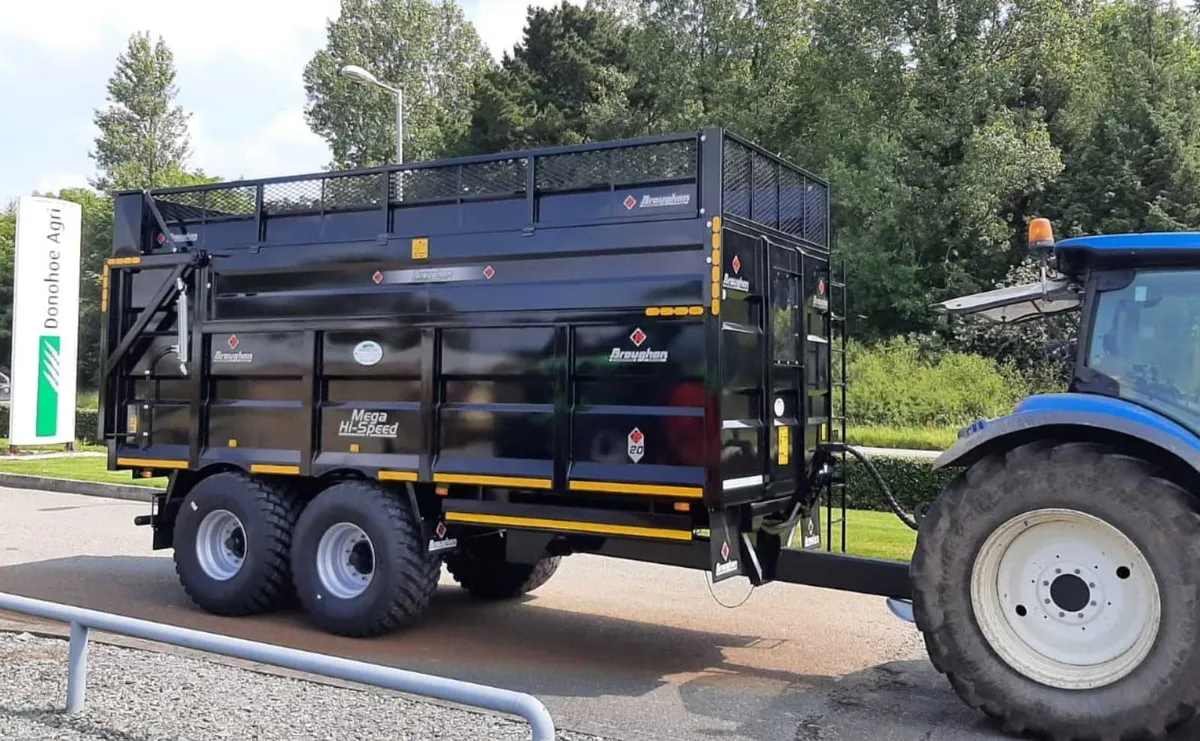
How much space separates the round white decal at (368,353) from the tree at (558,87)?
2959 cm

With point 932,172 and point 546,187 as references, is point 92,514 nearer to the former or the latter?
point 546,187

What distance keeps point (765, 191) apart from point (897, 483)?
7.82 meters

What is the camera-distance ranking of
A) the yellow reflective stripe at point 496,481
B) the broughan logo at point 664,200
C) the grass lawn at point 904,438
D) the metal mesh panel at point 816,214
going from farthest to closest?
the grass lawn at point 904,438, the metal mesh panel at point 816,214, the yellow reflective stripe at point 496,481, the broughan logo at point 664,200

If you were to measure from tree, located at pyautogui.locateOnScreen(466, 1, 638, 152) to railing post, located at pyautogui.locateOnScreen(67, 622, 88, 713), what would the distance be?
1273 inches

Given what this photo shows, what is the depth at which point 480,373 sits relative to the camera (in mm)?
7258

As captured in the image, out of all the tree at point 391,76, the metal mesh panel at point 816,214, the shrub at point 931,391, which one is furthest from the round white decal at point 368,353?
the tree at point 391,76

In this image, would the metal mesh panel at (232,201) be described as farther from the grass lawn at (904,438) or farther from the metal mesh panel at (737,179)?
the grass lawn at (904,438)

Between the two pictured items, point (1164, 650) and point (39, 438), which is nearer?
point (1164, 650)

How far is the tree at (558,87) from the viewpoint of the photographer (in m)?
37.8

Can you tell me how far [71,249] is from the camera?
21781 millimetres

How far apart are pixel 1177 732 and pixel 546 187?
4.72 metres

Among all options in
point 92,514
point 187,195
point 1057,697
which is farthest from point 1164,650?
point 92,514

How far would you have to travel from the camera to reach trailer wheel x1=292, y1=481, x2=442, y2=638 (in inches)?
289

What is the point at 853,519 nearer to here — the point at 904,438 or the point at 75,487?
the point at 904,438
